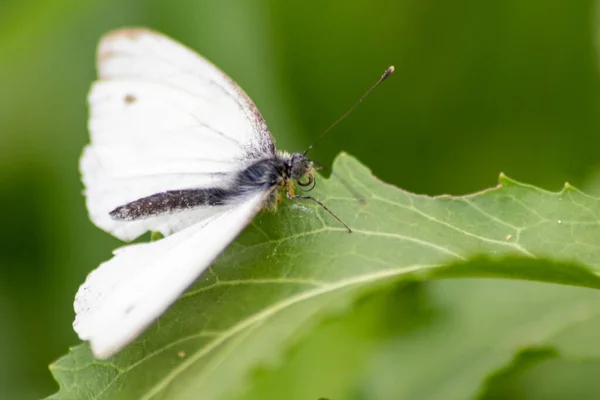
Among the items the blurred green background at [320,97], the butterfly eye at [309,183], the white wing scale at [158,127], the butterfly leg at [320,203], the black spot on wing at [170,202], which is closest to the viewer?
the butterfly leg at [320,203]

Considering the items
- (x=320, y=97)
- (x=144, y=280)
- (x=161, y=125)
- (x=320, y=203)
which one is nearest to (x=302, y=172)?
(x=320, y=203)

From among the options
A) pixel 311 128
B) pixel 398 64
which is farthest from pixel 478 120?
pixel 311 128

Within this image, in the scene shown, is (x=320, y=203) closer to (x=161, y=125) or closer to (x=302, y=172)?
(x=302, y=172)

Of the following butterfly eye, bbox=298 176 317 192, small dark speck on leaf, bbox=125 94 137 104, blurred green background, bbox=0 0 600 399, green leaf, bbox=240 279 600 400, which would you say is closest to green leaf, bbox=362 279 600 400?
green leaf, bbox=240 279 600 400

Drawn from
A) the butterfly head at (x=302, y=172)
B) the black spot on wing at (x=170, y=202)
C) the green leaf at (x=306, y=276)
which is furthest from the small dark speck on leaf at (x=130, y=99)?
the green leaf at (x=306, y=276)

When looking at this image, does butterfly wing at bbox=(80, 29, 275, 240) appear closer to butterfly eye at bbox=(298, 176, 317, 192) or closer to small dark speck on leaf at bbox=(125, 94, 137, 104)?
small dark speck on leaf at bbox=(125, 94, 137, 104)

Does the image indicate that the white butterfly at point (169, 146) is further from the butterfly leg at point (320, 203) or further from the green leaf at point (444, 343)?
the green leaf at point (444, 343)

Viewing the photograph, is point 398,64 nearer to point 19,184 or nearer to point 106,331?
point 19,184
